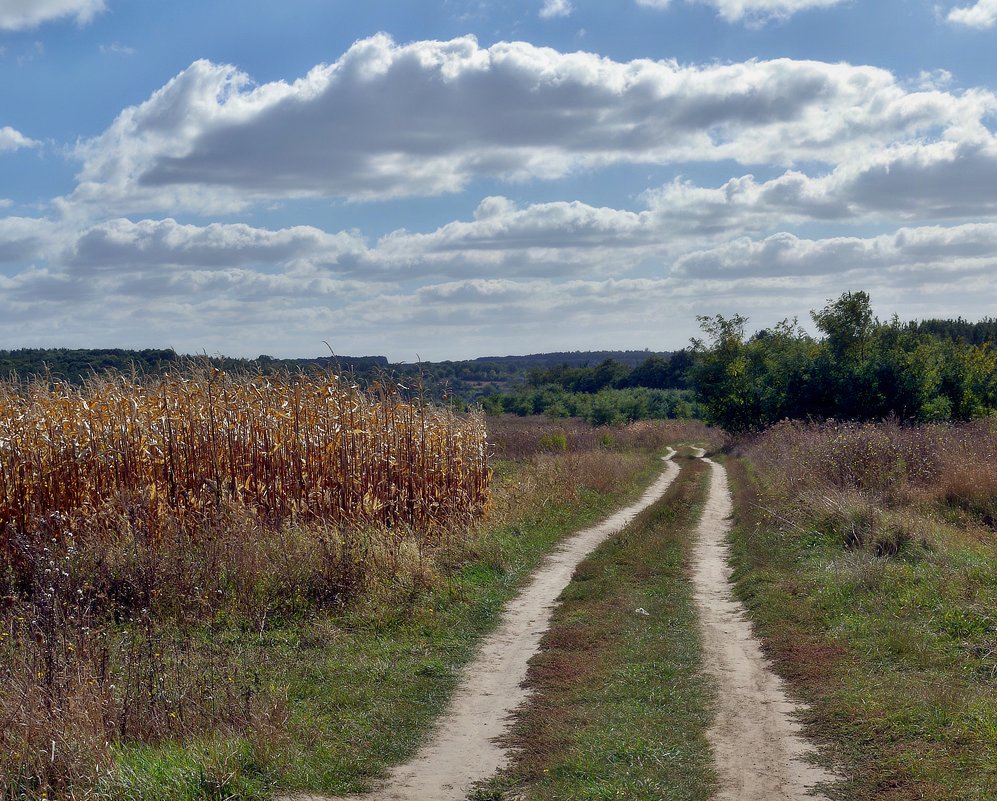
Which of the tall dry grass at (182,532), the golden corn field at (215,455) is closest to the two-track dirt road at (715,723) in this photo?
the tall dry grass at (182,532)

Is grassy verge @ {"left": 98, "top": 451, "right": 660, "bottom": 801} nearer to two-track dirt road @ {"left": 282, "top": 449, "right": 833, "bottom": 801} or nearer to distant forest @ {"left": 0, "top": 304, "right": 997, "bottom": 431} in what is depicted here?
two-track dirt road @ {"left": 282, "top": 449, "right": 833, "bottom": 801}

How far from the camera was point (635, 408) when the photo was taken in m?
71.5

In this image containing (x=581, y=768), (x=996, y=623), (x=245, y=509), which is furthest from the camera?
(x=245, y=509)

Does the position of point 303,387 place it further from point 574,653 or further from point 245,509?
point 574,653

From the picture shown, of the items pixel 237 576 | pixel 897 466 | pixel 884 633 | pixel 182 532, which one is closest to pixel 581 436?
pixel 897 466

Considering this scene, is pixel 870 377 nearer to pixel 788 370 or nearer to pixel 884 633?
pixel 788 370

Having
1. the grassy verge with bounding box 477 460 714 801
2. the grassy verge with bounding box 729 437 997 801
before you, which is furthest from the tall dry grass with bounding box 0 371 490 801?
the grassy verge with bounding box 729 437 997 801

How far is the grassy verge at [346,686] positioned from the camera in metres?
5.43

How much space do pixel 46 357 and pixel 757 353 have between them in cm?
3539

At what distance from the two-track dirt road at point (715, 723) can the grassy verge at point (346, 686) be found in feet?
0.73

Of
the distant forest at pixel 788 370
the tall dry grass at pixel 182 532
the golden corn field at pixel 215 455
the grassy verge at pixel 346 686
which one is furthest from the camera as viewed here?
the distant forest at pixel 788 370

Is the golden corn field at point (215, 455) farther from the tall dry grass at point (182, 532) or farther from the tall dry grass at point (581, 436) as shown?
the tall dry grass at point (581, 436)

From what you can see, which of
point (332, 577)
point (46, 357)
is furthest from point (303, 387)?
point (46, 357)

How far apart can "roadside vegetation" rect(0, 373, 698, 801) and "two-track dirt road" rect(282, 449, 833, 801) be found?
27 cm
